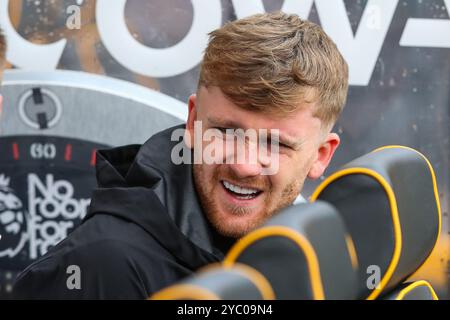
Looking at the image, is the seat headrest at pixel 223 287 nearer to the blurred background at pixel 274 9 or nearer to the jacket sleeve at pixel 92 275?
the jacket sleeve at pixel 92 275

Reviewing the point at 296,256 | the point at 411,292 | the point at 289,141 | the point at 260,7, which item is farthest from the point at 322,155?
the point at 260,7

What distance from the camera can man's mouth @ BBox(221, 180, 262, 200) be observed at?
5.02 ft

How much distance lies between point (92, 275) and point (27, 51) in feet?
3.93

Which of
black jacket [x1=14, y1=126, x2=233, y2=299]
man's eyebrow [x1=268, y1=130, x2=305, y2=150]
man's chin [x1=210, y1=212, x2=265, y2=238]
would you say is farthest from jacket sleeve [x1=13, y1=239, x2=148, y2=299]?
man's eyebrow [x1=268, y1=130, x2=305, y2=150]

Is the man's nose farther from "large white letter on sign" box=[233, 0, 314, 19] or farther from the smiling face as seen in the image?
"large white letter on sign" box=[233, 0, 314, 19]

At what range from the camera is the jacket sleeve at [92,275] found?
4.62 ft

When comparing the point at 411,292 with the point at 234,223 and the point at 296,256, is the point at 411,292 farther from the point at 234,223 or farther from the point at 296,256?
the point at 296,256

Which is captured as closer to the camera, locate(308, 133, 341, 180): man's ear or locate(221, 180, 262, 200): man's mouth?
locate(221, 180, 262, 200): man's mouth

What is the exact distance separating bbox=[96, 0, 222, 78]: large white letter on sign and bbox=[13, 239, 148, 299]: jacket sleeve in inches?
43.7

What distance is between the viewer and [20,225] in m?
2.47

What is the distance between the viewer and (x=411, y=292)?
1.33 m
